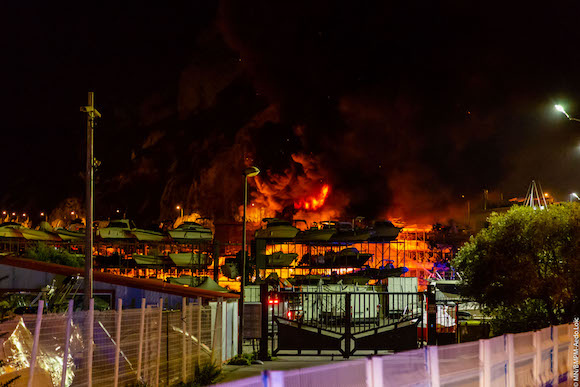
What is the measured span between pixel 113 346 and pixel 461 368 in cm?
603

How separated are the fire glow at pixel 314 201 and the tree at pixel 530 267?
5880cm

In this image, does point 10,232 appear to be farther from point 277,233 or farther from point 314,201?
point 314,201

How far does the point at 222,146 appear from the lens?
8844cm

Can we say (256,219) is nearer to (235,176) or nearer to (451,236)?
(235,176)

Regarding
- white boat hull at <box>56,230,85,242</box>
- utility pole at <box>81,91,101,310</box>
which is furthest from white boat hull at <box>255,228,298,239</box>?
utility pole at <box>81,91,101,310</box>

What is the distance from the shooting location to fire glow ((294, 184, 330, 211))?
7669 centimetres

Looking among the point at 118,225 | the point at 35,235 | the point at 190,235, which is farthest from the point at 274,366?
the point at 35,235

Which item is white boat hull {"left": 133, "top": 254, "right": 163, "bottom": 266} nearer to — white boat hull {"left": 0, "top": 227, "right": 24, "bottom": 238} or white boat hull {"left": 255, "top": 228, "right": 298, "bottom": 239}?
white boat hull {"left": 255, "top": 228, "right": 298, "bottom": 239}

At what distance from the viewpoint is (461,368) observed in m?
7.86

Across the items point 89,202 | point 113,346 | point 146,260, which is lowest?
point 113,346

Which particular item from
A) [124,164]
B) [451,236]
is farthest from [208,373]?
[124,164]

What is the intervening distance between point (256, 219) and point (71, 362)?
65655 millimetres

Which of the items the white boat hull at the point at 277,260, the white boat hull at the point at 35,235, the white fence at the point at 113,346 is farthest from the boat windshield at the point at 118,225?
the white fence at the point at 113,346

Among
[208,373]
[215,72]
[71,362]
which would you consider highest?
[215,72]
